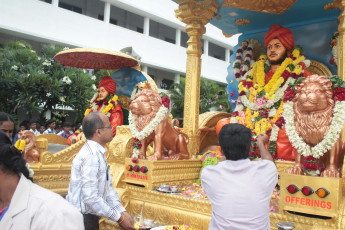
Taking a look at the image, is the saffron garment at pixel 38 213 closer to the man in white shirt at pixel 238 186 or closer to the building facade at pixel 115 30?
the man in white shirt at pixel 238 186

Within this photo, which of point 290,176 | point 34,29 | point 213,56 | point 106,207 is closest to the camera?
point 106,207

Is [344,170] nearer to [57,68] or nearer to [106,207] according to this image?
[106,207]

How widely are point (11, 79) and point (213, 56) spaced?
18.3 m

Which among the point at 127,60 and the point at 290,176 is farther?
the point at 127,60

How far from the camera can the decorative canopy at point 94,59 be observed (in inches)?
253

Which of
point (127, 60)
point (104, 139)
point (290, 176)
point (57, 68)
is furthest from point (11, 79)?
point (290, 176)

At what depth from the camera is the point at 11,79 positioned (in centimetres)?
1002

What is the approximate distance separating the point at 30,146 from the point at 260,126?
3.75m

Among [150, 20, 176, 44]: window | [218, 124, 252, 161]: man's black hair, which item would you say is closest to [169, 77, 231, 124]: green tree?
[150, 20, 176, 44]: window

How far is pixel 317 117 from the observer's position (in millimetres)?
3285

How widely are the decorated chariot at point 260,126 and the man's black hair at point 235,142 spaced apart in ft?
4.41

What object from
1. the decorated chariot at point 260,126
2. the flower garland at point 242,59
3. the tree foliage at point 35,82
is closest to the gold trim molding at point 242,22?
the decorated chariot at point 260,126

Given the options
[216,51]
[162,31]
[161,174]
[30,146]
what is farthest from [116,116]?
[216,51]

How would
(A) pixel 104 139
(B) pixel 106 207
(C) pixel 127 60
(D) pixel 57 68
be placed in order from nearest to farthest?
(B) pixel 106 207, (A) pixel 104 139, (C) pixel 127 60, (D) pixel 57 68
